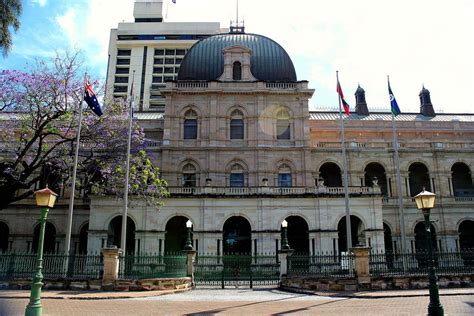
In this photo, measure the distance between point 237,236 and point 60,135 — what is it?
54.5 ft

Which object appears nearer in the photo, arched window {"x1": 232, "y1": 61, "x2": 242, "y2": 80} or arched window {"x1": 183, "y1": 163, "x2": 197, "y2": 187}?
arched window {"x1": 183, "y1": 163, "x2": 197, "y2": 187}

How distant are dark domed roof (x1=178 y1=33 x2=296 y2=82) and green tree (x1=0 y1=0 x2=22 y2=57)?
21.6m

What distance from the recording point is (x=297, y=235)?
121 feet

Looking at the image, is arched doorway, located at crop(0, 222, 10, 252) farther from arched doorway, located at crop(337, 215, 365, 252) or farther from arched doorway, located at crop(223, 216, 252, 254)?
arched doorway, located at crop(337, 215, 365, 252)

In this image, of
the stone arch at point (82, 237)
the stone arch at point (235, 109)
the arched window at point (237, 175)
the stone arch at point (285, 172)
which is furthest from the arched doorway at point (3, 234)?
the stone arch at point (285, 172)

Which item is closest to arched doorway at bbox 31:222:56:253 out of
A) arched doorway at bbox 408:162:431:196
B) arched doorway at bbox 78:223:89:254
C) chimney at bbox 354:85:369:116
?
arched doorway at bbox 78:223:89:254

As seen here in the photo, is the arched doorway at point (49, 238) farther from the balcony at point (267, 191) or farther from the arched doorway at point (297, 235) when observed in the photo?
the arched doorway at point (297, 235)

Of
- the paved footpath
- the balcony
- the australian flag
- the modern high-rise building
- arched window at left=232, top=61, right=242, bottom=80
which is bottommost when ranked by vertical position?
the paved footpath

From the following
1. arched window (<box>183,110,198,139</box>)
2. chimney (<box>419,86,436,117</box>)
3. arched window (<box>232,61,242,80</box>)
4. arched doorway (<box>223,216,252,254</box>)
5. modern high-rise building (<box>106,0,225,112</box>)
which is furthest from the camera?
modern high-rise building (<box>106,0,225,112</box>)

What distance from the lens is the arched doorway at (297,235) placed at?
36.9m

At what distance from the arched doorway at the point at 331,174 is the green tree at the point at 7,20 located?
99.4 ft

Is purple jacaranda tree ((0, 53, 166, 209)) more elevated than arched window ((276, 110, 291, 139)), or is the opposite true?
arched window ((276, 110, 291, 139))

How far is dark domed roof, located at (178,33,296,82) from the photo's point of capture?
4278 cm

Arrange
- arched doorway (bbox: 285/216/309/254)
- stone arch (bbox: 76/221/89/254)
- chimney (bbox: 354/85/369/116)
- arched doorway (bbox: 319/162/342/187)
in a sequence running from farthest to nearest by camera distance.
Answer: chimney (bbox: 354/85/369/116)
arched doorway (bbox: 319/162/342/187)
stone arch (bbox: 76/221/89/254)
arched doorway (bbox: 285/216/309/254)
